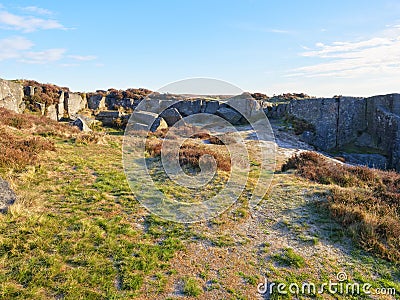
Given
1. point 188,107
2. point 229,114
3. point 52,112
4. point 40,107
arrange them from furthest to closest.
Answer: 1. point 188,107
2. point 229,114
3. point 52,112
4. point 40,107

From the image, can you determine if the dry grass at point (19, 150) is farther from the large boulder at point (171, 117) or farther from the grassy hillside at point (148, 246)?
the large boulder at point (171, 117)

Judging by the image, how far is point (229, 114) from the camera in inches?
1053

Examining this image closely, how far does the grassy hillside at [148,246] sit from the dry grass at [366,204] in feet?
0.68

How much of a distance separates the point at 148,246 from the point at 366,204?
6.93 metres

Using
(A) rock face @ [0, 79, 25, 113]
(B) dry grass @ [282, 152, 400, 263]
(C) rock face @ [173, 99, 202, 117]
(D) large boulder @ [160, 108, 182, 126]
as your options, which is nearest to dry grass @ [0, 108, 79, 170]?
(A) rock face @ [0, 79, 25, 113]

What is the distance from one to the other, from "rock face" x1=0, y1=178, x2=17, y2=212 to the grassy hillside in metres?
0.23

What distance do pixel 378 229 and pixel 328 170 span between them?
5737 millimetres

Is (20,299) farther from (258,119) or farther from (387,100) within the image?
(387,100)

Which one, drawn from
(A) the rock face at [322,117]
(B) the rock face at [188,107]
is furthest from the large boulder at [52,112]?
(A) the rock face at [322,117]

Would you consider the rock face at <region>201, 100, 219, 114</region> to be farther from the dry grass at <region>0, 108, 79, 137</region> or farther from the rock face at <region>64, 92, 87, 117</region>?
the dry grass at <region>0, 108, 79, 137</region>

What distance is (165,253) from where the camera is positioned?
18.5 feet

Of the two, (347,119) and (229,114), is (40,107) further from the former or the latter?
(347,119)

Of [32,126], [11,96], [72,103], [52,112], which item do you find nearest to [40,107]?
[52,112]

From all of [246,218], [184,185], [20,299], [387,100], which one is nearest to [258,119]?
[387,100]
